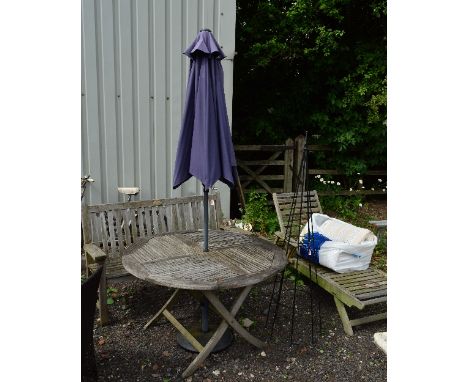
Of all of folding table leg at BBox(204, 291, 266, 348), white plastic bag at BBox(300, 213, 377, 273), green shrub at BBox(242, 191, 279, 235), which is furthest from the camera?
green shrub at BBox(242, 191, 279, 235)

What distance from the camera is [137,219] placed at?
4.86m

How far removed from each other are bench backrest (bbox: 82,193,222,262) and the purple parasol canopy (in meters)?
1.42

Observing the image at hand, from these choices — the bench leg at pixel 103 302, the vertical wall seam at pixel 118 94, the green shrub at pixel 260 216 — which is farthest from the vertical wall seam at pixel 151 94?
the bench leg at pixel 103 302

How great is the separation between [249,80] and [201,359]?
6.45m

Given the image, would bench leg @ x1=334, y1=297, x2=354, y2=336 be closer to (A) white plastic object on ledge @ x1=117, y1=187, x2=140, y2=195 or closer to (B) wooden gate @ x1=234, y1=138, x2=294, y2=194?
(A) white plastic object on ledge @ x1=117, y1=187, x2=140, y2=195

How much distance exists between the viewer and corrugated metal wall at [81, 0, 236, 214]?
5.43 meters

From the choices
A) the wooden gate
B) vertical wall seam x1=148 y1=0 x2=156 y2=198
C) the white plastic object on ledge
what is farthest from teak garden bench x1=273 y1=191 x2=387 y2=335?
the wooden gate

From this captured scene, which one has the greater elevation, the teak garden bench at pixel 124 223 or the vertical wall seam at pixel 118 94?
the vertical wall seam at pixel 118 94

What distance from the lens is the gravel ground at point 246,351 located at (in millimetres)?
3354

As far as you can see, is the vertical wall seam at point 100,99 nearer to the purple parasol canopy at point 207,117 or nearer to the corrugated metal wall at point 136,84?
the corrugated metal wall at point 136,84

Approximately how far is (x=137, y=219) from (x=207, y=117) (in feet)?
6.50

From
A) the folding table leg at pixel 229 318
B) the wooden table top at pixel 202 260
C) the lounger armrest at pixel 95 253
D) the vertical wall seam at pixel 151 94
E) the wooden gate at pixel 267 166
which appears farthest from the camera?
Result: the wooden gate at pixel 267 166
